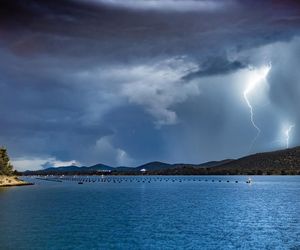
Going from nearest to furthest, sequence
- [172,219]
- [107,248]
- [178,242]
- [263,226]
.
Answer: [107,248] < [178,242] < [263,226] < [172,219]

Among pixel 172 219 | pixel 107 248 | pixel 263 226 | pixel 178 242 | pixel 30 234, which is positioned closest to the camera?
pixel 107 248

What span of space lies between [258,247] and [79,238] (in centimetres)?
2477

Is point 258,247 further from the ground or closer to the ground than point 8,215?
closer to the ground

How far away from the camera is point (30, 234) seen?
219 feet

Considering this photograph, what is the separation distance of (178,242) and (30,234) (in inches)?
877

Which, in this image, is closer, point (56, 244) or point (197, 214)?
point (56, 244)

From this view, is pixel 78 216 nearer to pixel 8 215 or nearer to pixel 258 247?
pixel 8 215

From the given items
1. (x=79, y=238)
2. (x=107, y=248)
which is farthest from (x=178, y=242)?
(x=79, y=238)

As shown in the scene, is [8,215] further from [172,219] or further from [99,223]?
[172,219]

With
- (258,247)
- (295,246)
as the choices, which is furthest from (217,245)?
(295,246)

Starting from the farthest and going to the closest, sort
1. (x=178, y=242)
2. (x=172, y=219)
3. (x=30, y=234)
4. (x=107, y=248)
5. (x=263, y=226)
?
→ 1. (x=172, y=219)
2. (x=263, y=226)
3. (x=30, y=234)
4. (x=178, y=242)
5. (x=107, y=248)

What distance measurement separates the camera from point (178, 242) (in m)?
61.2

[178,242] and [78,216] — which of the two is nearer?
[178,242]

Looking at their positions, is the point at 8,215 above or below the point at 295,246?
above
